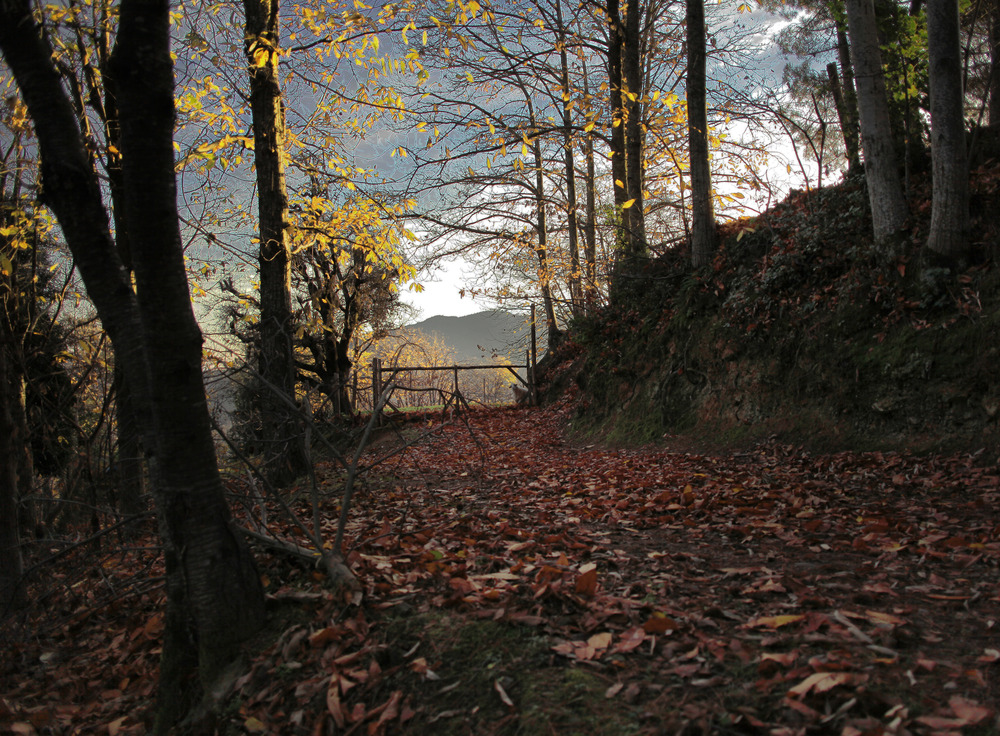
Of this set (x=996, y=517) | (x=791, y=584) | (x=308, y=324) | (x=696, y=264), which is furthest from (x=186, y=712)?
(x=696, y=264)

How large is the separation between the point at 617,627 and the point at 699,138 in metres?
8.63

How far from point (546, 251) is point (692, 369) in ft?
28.6

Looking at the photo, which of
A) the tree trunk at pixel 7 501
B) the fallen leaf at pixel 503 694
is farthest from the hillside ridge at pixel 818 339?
the tree trunk at pixel 7 501

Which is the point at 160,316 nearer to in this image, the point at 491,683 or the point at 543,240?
the point at 491,683

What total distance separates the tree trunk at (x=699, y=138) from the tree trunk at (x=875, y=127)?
2.29 m

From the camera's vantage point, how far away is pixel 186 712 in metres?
2.77

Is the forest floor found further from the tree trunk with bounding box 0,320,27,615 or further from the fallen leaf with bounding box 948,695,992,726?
the tree trunk with bounding box 0,320,27,615

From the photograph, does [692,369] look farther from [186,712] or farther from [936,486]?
[186,712]

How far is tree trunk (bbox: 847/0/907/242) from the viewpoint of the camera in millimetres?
6738

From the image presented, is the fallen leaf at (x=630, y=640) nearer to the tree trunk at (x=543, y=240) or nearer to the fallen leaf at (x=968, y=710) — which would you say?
the fallen leaf at (x=968, y=710)

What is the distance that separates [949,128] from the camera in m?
5.96

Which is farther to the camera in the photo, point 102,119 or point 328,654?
point 102,119

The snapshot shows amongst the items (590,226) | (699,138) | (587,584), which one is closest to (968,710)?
(587,584)

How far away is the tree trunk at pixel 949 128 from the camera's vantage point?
19.4 feet
